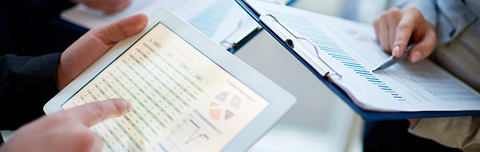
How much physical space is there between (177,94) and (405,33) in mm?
469

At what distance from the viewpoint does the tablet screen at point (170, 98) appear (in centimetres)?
32

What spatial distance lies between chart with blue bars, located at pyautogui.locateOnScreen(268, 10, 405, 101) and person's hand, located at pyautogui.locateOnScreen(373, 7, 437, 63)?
11cm

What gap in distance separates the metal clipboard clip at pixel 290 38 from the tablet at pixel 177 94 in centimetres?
6

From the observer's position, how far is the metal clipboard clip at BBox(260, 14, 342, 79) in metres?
0.32

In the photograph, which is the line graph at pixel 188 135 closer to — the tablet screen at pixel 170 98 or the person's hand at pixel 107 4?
the tablet screen at pixel 170 98

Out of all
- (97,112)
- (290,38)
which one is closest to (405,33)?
(290,38)

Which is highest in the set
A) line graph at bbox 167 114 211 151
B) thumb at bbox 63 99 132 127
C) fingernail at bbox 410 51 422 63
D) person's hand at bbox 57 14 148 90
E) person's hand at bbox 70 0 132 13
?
person's hand at bbox 70 0 132 13

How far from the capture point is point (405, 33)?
493 mm

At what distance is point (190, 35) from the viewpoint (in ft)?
1.38

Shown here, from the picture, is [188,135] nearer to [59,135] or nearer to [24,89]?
[59,135]

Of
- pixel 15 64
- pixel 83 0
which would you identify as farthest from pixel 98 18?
pixel 15 64

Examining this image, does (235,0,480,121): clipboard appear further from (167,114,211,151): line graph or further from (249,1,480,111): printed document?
(167,114,211,151): line graph

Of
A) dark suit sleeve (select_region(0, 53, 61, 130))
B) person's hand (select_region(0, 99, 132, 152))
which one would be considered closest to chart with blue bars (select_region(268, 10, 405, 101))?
person's hand (select_region(0, 99, 132, 152))

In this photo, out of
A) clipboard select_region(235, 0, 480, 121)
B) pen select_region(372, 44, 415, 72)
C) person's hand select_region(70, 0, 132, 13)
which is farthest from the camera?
person's hand select_region(70, 0, 132, 13)
